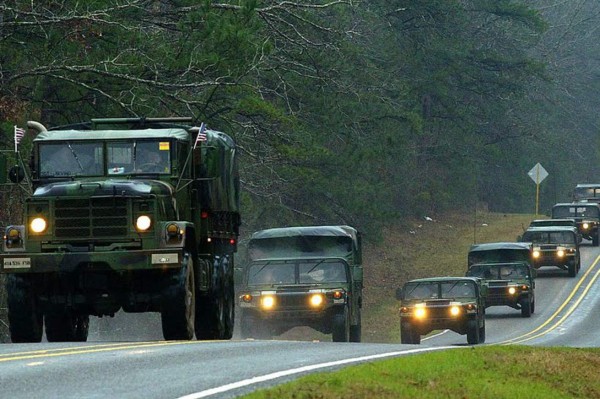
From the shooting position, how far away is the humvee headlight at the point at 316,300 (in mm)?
26969

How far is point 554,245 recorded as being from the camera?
166 feet

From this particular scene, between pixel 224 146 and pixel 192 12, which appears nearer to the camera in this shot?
pixel 224 146

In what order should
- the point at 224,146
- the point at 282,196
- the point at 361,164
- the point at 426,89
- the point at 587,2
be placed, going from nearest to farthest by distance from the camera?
the point at 224,146 < the point at 282,196 < the point at 361,164 < the point at 426,89 < the point at 587,2

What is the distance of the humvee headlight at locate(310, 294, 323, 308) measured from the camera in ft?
88.5

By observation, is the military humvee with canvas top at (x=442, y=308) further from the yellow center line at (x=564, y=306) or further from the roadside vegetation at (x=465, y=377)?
the roadside vegetation at (x=465, y=377)

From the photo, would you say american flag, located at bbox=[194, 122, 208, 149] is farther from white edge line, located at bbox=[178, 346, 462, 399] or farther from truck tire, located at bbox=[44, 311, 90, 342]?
white edge line, located at bbox=[178, 346, 462, 399]

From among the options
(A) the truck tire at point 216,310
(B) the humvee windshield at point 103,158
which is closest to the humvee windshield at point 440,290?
(A) the truck tire at point 216,310

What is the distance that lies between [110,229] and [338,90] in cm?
2605

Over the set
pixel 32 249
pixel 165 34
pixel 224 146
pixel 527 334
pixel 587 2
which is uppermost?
pixel 587 2

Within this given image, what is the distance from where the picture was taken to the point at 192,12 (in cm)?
3300

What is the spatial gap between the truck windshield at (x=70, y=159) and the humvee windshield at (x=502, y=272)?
23.6 meters

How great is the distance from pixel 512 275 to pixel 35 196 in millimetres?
24582

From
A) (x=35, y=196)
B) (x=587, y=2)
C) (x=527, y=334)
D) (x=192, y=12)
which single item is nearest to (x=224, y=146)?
(x=35, y=196)

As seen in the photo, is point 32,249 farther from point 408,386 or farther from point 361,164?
point 361,164
